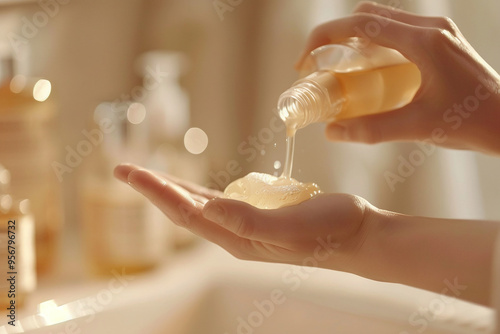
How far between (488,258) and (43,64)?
73 cm

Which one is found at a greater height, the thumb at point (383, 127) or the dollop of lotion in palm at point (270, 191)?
the thumb at point (383, 127)

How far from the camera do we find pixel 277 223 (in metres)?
0.56

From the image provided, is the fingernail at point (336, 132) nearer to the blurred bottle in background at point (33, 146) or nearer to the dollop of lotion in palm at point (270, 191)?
the dollop of lotion in palm at point (270, 191)

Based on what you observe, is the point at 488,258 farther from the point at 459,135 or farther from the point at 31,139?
the point at 31,139

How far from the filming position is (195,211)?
63cm

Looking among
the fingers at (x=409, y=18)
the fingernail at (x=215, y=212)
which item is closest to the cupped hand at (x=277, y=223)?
the fingernail at (x=215, y=212)

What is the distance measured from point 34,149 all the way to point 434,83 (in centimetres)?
54

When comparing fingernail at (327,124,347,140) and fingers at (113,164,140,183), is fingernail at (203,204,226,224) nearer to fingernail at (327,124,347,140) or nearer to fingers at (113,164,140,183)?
fingers at (113,164,140,183)

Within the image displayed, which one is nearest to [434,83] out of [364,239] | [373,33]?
[373,33]

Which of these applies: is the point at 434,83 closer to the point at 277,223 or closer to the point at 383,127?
the point at 383,127

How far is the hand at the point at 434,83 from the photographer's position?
655 millimetres

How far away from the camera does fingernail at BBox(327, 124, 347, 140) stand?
768 millimetres

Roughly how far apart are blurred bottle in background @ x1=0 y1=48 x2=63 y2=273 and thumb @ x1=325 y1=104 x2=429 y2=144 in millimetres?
Answer: 400

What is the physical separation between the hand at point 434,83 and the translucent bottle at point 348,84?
19mm
